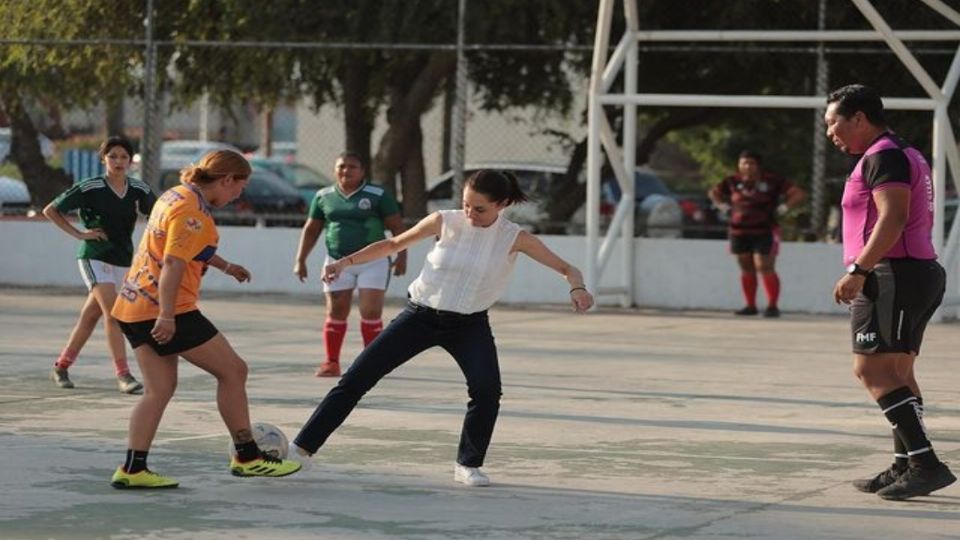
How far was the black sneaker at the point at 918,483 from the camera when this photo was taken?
8.69 m

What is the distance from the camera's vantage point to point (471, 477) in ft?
29.4

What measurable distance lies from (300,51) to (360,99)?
5.65 ft

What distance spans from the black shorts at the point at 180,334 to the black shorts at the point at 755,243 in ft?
40.5

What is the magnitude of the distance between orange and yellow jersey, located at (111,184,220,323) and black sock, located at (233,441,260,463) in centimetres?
66

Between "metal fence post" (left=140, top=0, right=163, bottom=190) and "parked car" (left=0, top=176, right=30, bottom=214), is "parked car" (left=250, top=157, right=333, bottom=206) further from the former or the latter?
"metal fence post" (left=140, top=0, right=163, bottom=190)

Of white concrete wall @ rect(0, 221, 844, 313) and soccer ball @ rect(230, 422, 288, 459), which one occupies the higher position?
soccer ball @ rect(230, 422, 288, 459)

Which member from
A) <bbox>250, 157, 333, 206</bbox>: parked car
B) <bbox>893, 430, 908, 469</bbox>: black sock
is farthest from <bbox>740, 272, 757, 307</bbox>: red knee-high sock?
<bbox>250, 157, 333, 206</bbox>: parked car

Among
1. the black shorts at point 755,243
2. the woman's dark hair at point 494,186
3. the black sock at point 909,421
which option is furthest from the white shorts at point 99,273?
the black shorts at point 755,243

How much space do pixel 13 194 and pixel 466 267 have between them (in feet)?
53.8

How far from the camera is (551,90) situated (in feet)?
77.2

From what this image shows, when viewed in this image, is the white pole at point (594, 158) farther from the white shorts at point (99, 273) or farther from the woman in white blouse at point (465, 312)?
the woman in white blouse at point (465, 312)

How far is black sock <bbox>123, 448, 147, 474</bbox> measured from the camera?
8664 mm

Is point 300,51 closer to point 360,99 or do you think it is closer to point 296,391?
point 360,99

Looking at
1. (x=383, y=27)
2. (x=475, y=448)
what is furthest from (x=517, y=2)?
(x=475, y=448)
